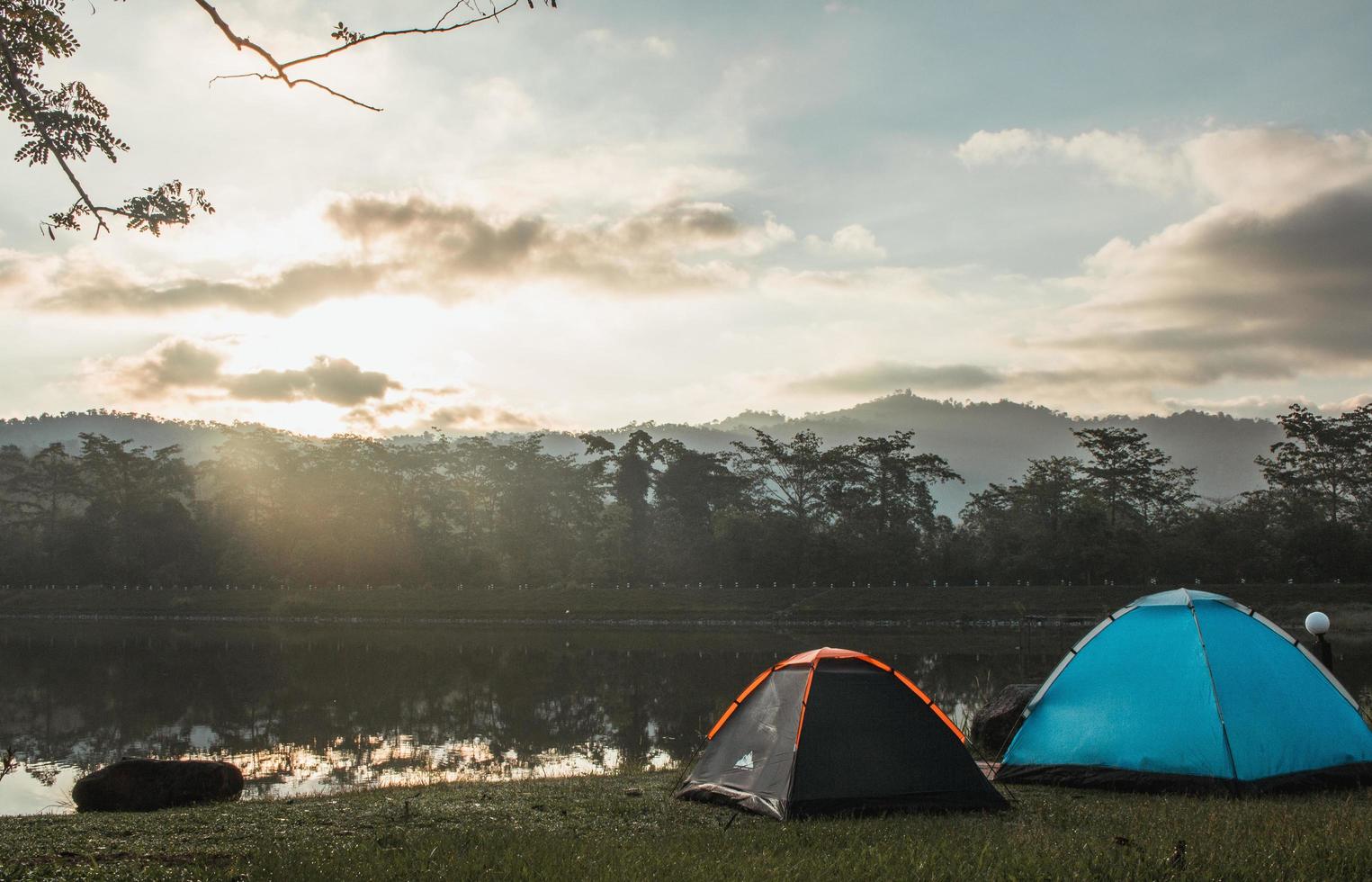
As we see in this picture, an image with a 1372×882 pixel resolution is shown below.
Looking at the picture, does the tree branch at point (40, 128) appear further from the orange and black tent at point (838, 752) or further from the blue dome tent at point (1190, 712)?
the blue dome tent at point (1190, 712)

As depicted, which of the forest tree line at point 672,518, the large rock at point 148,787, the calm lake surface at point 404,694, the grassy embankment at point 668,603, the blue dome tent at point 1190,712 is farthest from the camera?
the forest tree line at point 672,518

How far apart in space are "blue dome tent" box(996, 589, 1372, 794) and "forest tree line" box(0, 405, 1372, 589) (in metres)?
51.6

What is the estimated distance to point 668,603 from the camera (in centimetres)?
5978

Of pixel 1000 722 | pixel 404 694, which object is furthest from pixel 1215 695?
pixel 404 694

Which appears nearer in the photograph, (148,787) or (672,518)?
(148,787)

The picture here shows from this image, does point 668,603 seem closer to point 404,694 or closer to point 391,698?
point 404,694

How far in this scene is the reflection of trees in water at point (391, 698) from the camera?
17938 mm

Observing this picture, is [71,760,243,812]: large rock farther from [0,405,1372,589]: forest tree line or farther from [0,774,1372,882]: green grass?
[0,405,1372,589]: forest tree line

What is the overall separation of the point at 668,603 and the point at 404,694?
34.1 metres

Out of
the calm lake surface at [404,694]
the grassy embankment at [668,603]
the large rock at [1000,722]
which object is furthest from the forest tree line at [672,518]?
the large rock at [1000,722]

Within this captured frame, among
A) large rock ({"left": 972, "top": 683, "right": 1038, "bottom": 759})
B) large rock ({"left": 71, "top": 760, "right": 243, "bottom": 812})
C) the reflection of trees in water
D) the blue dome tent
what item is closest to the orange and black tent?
the blue dome tent

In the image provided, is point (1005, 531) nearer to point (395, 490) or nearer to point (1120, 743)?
point (395, 490)

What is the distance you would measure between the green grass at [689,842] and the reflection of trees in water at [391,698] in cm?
691

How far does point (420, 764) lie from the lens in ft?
55.7
